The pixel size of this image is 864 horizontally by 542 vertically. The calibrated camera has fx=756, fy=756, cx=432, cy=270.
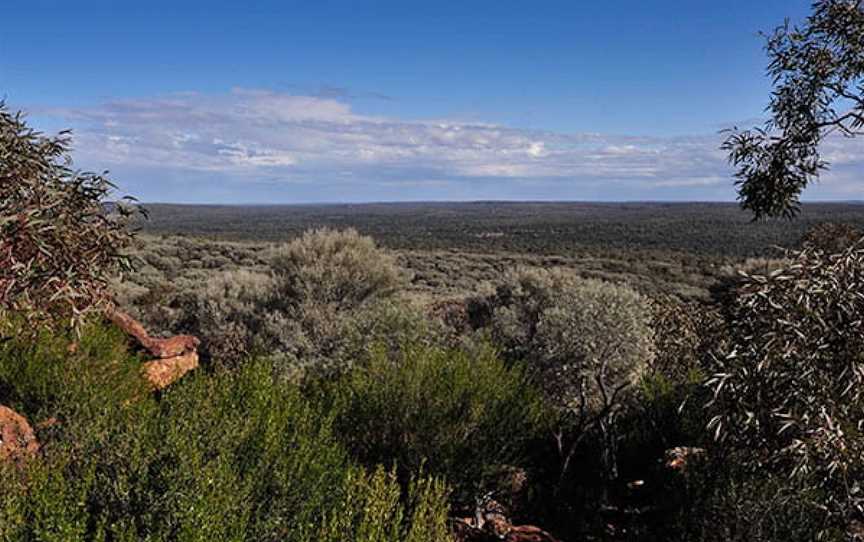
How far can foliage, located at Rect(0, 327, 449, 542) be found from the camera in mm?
3461

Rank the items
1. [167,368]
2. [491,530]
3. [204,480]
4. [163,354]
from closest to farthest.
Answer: [204,480]
[491,530]
[167,368]
[163,354]

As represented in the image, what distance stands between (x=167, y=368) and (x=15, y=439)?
3.24 m

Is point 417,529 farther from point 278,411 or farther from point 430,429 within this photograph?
point 430,429

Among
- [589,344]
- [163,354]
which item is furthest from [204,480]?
[589,344]

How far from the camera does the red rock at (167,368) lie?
8023mm

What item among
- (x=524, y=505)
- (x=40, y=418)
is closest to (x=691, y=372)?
(x=524, y=505)

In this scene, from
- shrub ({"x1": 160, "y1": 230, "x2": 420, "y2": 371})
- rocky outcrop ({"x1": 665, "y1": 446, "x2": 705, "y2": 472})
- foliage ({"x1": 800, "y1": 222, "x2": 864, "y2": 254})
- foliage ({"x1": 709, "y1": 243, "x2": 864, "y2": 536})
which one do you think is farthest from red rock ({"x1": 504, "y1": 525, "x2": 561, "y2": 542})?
shrub ({"x1": 160, "y1": 230, "x2": 420, "y2": 371})

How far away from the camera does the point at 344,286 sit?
19.3m

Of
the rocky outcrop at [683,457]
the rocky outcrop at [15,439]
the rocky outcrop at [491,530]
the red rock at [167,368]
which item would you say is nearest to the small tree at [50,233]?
the rocky outcrop at [15,439]

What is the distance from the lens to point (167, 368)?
27.8 ft

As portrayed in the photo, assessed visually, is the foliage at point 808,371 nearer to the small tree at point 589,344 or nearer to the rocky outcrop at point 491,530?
the rocky outcrop at point 491,530

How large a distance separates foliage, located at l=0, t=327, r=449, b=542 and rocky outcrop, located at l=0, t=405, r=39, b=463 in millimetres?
125

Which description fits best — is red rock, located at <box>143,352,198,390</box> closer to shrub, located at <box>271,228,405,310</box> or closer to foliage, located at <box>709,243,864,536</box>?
foliage, located at <box>709,243,864,536</box>

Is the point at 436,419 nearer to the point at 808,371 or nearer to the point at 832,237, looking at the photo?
the point at 832,237
